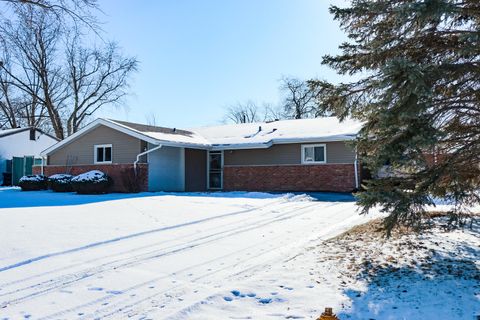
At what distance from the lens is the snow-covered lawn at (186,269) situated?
12.9 feet

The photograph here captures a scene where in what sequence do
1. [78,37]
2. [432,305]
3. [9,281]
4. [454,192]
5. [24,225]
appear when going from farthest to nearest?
1. [78,37]
2. [24,225]
3. [454,192]
4. [9,281]
5. [432,305]

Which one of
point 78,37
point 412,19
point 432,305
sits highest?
point 78,37

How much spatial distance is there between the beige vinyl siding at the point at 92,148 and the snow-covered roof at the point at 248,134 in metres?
0.30

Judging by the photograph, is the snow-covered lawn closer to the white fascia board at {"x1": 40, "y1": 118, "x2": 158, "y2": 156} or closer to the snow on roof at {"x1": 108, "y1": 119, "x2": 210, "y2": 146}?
the white fascia board at {"x1": 40, "y1": 118, "x2": 158, "y2": 156}

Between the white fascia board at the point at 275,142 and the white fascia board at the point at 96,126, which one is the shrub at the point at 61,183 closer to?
the white fascia board at the point at 96,126

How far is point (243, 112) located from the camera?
2136 inches

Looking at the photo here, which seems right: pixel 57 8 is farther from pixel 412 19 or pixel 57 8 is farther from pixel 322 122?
pixel 322 122

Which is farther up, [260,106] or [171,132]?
[260,106]

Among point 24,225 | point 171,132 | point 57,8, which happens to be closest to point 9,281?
point 24,225

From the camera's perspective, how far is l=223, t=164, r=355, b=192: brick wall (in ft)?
58.0

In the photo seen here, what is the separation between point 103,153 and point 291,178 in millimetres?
9221

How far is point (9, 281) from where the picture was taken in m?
4.71

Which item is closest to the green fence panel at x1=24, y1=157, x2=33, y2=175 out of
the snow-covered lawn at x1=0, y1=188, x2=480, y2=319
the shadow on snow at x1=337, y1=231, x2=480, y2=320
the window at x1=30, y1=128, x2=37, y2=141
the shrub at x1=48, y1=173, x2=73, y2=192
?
the window at x1=30, y1=128, x2=37, y2=141

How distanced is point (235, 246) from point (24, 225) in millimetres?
4536
